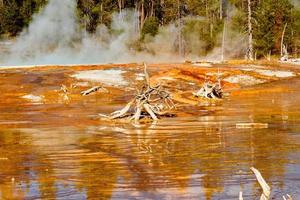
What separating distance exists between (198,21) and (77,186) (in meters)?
62.5

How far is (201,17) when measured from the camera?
73.4 m

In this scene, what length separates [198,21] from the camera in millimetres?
70375

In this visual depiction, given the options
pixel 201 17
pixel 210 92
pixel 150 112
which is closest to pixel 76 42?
pixel 201 17

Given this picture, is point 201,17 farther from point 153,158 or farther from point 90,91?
point 153,158

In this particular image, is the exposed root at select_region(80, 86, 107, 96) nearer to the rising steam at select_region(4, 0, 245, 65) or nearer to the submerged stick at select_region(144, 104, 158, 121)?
the submerged stick at select_region(144, 104, 158, 121)

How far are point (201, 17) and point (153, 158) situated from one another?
208 ft

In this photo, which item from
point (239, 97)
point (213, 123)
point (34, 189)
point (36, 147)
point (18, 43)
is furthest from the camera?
point (18, 43)

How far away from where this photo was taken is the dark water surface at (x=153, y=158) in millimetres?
8562

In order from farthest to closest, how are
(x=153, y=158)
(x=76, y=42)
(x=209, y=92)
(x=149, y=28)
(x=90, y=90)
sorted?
(x=76, y=42) → (x=149, y=28) → (x=90, y=90) → (x=209, y=92) → (x=153, y=158)

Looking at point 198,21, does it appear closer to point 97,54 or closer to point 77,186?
point 97,54

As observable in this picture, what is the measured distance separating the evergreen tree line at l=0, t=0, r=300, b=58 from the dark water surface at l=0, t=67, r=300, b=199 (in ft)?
120

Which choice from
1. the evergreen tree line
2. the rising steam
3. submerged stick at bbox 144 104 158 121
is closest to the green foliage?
the evergreen tree line

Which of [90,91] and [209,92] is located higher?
[209,92]

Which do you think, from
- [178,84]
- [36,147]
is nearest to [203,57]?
[178,84]
